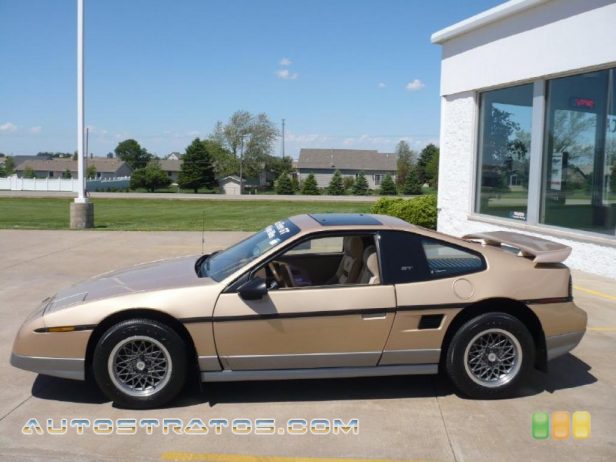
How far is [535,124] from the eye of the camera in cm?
1138

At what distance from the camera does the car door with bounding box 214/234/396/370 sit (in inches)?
173

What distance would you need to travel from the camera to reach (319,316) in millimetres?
4441

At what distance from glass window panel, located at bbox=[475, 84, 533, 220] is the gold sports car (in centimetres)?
742

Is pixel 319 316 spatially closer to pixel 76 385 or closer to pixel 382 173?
pixel 76 385

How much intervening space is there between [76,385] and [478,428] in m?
3.21

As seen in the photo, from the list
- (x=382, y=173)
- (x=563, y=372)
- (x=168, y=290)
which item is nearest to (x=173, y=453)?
(x=168, y=290)

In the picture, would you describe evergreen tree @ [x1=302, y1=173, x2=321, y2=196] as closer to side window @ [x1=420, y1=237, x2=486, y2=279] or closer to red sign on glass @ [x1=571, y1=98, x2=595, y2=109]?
red sign on glass @ [x1=571, y1=98, x2=595, y2=109]

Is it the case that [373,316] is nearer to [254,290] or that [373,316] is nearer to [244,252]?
[254,290]

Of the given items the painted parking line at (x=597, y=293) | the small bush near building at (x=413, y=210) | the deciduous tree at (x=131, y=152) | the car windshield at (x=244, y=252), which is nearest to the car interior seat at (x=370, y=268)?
the car windshield at (x=244, y=252)

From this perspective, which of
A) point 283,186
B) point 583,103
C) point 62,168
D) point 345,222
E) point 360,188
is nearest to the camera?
point 345,222

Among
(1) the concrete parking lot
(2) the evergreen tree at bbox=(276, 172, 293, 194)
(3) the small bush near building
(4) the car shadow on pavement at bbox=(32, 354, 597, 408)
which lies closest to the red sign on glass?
(3) the small bush near building

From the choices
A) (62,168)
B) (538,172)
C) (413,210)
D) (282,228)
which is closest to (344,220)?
(282,228)

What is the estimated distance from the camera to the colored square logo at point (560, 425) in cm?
409

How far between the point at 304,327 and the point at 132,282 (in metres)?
1.49
